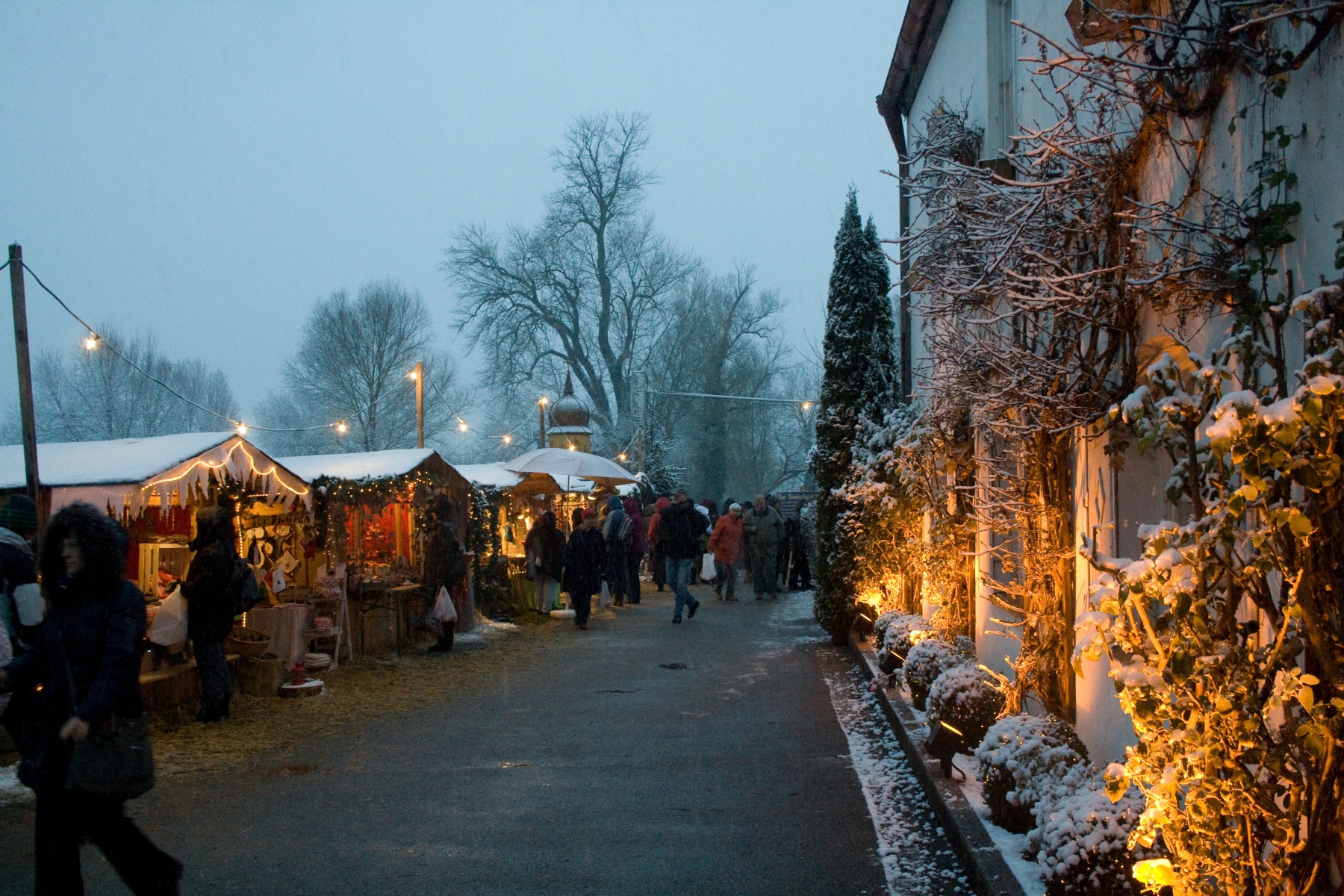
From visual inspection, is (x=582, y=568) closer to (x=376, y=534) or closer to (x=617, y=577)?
(x=376, y=534)

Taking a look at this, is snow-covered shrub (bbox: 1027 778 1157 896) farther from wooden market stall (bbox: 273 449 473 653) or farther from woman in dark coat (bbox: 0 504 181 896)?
wooden market stall (bbox: 273 449 473 653)

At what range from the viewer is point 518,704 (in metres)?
10.1

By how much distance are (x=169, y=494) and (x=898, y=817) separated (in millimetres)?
7840

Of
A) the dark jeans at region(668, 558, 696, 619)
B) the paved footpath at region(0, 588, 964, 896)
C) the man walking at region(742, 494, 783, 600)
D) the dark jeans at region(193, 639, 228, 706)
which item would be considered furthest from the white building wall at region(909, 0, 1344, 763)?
the man walking at region(742, 494, 783, 600)

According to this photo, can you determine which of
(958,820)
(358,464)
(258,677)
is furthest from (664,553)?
(958,820)

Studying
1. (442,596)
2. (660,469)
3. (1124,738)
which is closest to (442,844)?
(1124,738)

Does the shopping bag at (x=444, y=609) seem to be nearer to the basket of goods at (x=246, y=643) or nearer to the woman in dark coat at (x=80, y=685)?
the basket of goods at (x=246, y=643)

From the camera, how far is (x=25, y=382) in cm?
1011

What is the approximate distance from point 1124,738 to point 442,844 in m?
3.55

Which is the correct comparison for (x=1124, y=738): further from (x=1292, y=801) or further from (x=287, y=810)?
(x=287, y=810)

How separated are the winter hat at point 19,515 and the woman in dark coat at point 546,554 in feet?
33.8

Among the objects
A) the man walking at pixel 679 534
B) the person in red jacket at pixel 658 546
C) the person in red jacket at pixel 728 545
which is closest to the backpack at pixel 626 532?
the person in red jacket at pixel 658 546

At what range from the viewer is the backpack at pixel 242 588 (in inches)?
374

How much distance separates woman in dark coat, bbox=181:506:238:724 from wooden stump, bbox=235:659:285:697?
74 centimetres
